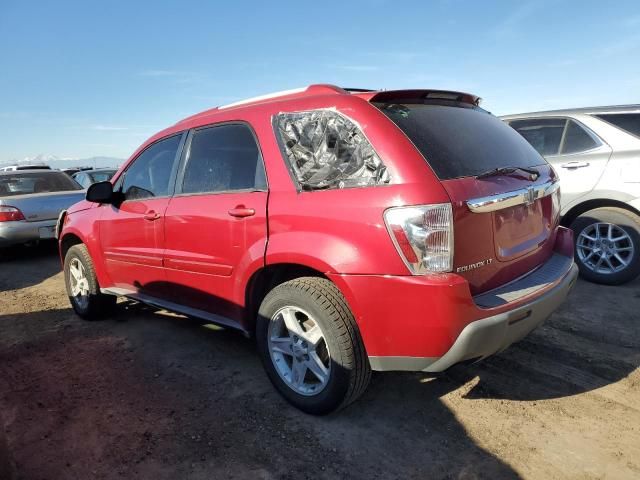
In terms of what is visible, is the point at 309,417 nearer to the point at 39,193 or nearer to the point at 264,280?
the point at 264,280

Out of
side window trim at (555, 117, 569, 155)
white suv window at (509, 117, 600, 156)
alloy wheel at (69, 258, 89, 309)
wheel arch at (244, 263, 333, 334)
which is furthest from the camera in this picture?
side window trim at (555, 117, 569, 155)

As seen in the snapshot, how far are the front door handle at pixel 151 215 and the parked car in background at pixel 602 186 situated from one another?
13.4 feet

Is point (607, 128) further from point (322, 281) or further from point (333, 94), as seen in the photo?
point (322, 281)

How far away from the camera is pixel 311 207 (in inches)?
94.7

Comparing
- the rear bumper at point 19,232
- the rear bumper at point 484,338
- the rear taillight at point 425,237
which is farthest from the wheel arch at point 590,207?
the rear bumper at point 19,232

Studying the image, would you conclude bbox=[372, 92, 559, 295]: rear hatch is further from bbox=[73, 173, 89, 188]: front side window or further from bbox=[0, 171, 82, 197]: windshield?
bbox=[73, 173, 89, 188]: front side window

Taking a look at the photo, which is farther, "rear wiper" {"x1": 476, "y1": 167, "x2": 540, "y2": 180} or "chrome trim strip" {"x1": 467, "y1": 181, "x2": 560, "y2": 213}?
"rear wiper" {"x1": 476, "y1": 167, "x2": 540, "y2": 180}

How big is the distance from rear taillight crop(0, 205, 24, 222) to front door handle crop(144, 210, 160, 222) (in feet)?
16.7

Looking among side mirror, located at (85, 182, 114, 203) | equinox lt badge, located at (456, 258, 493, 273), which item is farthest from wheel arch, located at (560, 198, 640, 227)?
side mirror, located at (85, 182, 114, 203)

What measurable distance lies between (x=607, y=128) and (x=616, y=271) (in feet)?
4.79

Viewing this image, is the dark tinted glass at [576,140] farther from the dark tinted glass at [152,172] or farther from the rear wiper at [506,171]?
the dark tinted glass at [152,172]

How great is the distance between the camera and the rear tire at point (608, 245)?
14.9ft

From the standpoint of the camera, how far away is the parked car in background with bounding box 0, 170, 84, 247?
7.21 m

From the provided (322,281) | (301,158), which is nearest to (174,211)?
(301,158)
